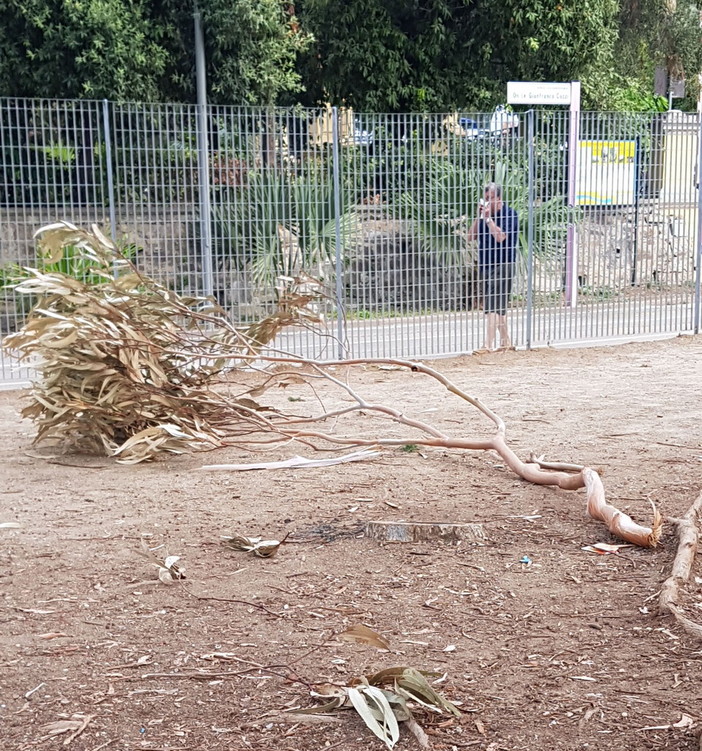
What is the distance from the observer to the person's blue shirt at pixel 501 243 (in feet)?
43.8

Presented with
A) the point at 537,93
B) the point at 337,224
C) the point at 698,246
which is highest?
the point at 537,93

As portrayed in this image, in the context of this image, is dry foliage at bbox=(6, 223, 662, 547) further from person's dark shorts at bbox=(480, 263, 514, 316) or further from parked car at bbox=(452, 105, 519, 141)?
parked car at bbox=(452, 105, 519, 141)

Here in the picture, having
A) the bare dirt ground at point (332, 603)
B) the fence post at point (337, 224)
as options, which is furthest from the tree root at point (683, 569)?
the fence post at point (337, 224)

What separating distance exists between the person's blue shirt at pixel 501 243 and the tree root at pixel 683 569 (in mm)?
7766

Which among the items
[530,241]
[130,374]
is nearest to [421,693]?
[130,374]

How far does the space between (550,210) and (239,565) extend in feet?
32.9

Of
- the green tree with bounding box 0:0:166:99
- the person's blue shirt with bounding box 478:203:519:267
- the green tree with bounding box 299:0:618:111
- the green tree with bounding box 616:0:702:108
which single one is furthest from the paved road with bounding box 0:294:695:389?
the green tree with bounding box 616:0:702:108

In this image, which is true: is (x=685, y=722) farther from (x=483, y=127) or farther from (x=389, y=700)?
(x=483, y=127)

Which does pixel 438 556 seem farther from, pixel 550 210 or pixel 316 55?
pixel 316 55

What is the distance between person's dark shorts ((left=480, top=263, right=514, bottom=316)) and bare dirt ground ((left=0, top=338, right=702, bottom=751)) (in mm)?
5646

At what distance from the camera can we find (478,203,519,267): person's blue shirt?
13.4 metres

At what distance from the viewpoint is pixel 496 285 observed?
44.2ft

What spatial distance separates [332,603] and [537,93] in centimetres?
1258

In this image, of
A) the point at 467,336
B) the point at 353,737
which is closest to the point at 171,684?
the point at 353,737
